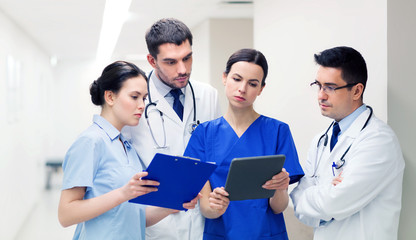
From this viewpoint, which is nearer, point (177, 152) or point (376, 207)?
point (376, 207)

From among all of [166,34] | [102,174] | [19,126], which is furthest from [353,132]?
[19,126]

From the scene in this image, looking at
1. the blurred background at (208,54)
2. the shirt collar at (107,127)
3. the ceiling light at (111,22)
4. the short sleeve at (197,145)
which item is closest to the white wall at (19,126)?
the blurred background at (208,54)

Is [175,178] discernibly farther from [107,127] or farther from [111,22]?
[111,22]

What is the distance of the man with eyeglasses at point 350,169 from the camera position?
4.99 feet

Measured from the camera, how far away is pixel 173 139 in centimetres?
176

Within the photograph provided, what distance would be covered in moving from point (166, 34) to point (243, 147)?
0.54m

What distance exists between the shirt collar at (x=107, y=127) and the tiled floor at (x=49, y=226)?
61.3 inches

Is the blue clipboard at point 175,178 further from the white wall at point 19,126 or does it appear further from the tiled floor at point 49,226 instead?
the white wall at point 19,126

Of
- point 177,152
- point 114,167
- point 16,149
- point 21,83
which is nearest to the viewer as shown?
point 114,167

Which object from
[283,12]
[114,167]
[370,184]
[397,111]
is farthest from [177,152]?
[283,12]

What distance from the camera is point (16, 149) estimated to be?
5078 millimetres

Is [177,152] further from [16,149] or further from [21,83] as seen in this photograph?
[21,83]

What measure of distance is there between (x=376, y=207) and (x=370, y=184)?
105 millimetres

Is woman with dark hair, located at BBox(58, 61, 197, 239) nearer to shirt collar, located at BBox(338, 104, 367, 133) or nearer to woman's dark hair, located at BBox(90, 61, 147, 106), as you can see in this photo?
woman's dark hair, located at BBox(90, 61, 147, 106)
